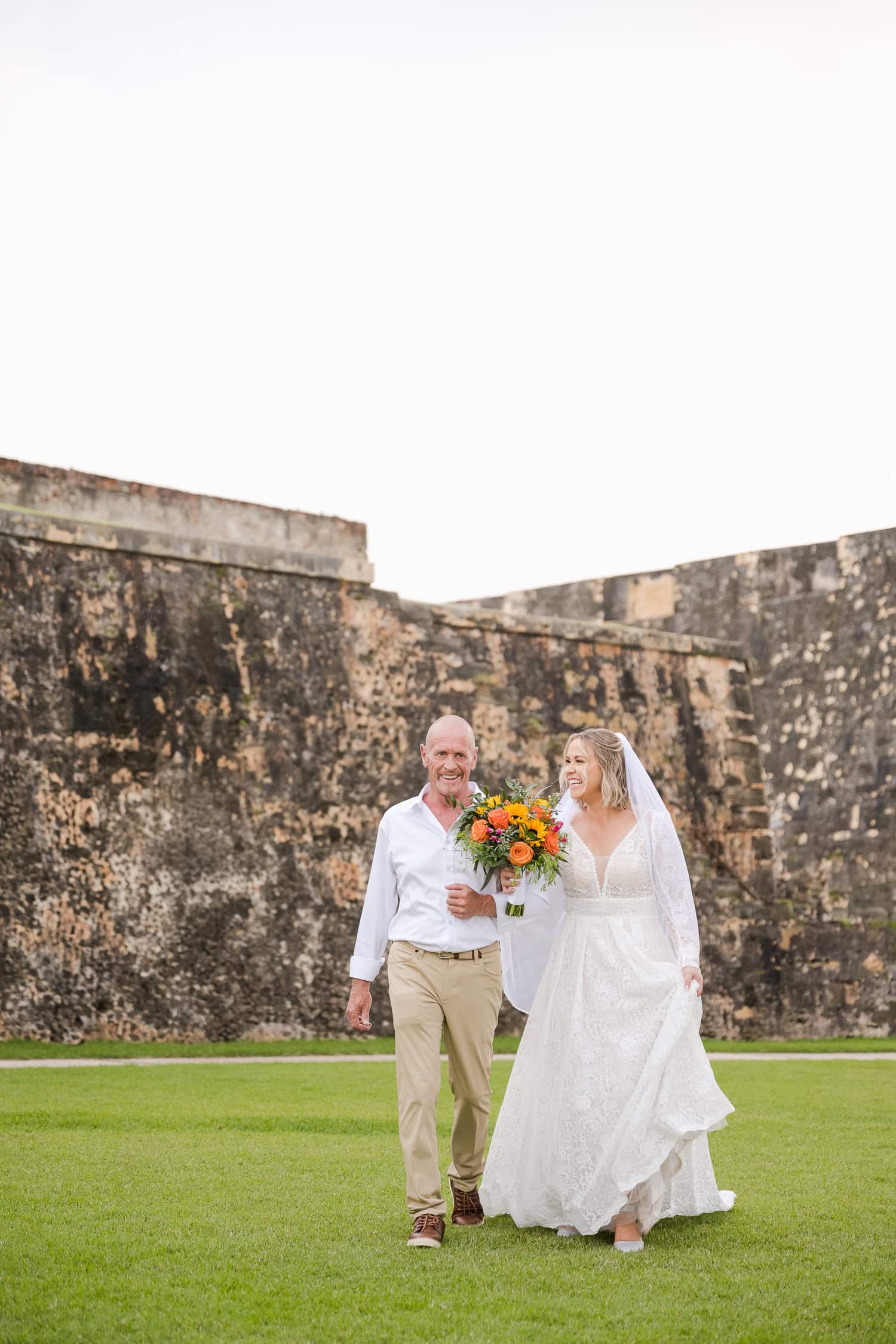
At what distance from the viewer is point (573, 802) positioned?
5738 millimetres

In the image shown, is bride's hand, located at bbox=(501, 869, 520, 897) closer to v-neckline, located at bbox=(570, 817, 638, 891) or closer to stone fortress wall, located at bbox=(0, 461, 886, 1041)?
v-neckline, located at bbox=(570, 817, 638, 891)

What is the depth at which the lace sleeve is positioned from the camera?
17.8 ft

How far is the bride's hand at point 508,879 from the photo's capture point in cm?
530

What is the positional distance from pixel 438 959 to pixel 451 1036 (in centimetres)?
28

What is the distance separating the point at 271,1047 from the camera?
12.1 m

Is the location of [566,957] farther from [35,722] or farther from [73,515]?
[73,515]

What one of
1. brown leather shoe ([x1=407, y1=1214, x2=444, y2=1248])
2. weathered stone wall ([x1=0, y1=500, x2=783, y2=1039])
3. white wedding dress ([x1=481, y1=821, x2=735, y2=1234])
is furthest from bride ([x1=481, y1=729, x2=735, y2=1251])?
weathered stone wall ([x1=0, y1=500, x2=783, y2=1039])

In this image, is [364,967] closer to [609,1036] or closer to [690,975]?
[609,1036]

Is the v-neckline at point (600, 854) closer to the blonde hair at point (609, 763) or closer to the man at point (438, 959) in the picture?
the blonde hair at point (609, 763)

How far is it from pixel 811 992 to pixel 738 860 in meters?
1.89

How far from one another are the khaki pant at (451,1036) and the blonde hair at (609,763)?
69 cm

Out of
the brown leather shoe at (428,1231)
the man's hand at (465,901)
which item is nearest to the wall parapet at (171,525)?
the man's hand at (465,901)

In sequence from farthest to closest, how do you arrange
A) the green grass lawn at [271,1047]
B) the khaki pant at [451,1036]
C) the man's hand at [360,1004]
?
1. the green grass lawn at [271,1047]
2. the man's hand at [360,1004]
3. the khaki pant at [451,1036]

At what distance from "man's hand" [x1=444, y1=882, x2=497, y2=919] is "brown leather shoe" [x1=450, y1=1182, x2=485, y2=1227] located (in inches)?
36.9
